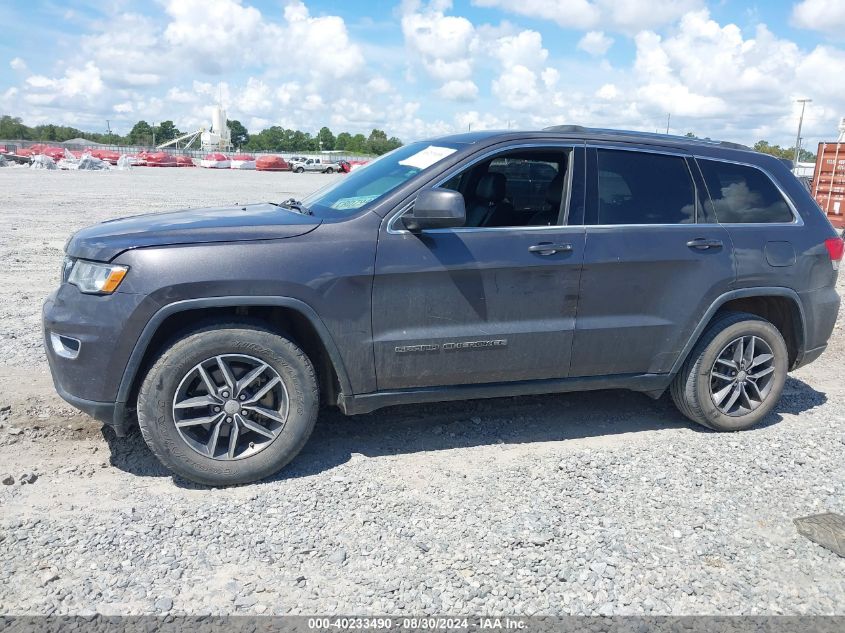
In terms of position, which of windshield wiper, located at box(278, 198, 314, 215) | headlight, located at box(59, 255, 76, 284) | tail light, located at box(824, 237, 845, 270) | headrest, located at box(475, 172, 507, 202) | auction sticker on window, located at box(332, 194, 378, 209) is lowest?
headlight, located at box(59, 255, 76, 284)

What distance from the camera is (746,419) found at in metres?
4.88

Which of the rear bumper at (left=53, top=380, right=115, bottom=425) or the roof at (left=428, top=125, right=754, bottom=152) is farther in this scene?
the roof at (left=428, top=125, right=754, bottom=152)

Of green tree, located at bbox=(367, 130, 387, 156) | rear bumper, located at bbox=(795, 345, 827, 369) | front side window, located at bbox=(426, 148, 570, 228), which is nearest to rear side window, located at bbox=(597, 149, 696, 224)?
front side window, located at bbox=(426, 148, 570, 228)

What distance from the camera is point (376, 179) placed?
4516 mm

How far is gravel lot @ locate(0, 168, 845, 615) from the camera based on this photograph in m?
3.04

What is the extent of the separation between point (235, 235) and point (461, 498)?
1.83m

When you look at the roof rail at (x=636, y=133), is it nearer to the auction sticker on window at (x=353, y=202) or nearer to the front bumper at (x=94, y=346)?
the auction sticker on window at (x=353, y=202)

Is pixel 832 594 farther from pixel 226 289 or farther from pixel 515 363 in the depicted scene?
pixel 226 289

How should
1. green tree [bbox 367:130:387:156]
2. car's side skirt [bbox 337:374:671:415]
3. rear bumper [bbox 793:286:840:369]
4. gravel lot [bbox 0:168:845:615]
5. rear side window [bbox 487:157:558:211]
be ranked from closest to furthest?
gravel lot [bbox 0:168:845:615] < car's side skirt [bbox 337:374:671:415] < rear side window [bbox 487:157:558:211] < rear bumper [bbox 793:286:840:369] < green tree [bbox 367:130:387:156]

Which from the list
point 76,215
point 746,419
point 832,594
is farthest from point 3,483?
point 76,215

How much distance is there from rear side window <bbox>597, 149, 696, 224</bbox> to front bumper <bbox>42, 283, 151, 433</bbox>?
278 centimetres

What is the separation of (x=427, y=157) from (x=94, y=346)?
7.05ft

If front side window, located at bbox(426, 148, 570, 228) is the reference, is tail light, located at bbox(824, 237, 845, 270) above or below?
below

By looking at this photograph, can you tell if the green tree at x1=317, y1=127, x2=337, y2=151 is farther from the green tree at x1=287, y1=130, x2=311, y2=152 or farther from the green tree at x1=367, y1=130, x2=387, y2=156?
the green tree at x1=367, y1=130, x2=387, y2=156
